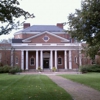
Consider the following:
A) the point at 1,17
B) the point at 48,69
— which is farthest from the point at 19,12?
the point at 48,69

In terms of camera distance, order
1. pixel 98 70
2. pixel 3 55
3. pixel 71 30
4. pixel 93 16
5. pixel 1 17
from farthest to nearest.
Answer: pixel 3 55 → pixel 98 70 → pixel 71 30 → pixel 93 16 → pixel 1 17

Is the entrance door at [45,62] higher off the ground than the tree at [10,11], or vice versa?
the tree at [10,11]

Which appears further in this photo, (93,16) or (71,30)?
(71,30)

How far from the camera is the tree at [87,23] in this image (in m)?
18.9

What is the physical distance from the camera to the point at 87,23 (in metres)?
19.5

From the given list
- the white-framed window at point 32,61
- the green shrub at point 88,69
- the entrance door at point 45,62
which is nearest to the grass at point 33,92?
the green shrub at point 88,69

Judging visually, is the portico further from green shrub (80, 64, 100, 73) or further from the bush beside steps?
the bush beside steps

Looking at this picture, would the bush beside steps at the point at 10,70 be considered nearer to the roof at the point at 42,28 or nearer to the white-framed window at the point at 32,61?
the white-framed window at the point at 32,61

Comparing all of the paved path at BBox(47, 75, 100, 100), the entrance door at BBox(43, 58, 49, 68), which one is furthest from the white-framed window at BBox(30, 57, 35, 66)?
the paved path at BBox(47, 75, 100, 100)

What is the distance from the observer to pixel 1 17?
40.4 ft

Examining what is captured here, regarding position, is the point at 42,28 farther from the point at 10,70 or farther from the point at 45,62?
the point at 10,70

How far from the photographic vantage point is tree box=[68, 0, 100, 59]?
1894 centimetres

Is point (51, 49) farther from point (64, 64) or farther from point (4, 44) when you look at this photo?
point (4, 44)

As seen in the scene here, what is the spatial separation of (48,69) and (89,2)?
44653mm
